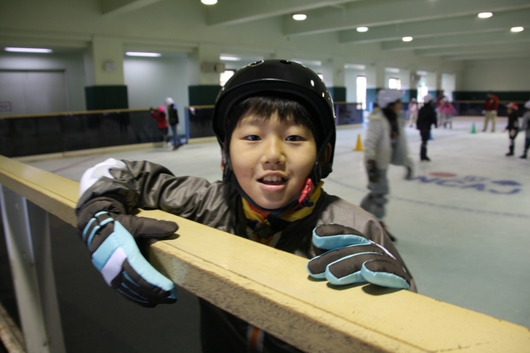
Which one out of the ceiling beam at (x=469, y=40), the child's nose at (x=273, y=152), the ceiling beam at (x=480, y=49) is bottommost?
the child's nose at (x=273, y=152)

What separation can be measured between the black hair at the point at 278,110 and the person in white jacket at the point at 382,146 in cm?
265

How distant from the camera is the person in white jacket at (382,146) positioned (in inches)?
142

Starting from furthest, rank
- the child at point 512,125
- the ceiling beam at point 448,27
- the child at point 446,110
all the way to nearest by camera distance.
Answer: the child at point 446,110, the ceiling beam at point 448,27, the child at point 512,125

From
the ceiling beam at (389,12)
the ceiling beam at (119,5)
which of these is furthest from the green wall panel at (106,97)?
the ceiling beam at (389,12)

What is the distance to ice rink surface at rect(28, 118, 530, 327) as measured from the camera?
8.34 feet

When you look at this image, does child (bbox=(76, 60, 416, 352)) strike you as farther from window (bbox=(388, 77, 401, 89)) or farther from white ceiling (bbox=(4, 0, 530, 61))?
window (bbox=(388, 77, 401, 89))

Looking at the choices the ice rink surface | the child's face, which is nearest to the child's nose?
the child's face

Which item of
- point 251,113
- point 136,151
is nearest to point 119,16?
point 136,151

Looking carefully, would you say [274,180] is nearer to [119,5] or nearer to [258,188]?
[258,188]

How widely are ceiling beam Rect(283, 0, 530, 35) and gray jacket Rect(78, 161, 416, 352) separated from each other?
1010cm

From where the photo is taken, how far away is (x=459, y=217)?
4.11 meters

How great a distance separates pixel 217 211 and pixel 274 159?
0.33 meters

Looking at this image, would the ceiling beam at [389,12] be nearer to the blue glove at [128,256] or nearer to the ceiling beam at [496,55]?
the blue glove at [128,256]

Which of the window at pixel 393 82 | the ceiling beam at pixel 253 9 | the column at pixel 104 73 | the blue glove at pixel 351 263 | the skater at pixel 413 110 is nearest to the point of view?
the blue glove at pixel 351 263
